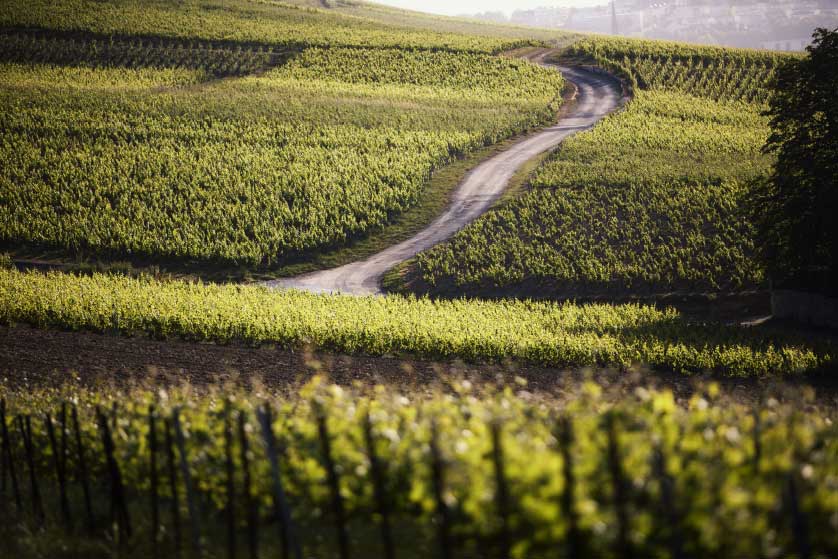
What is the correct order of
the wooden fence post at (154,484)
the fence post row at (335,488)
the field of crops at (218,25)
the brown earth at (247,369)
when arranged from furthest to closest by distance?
the field of crops at (218,25)
the brown earth at (247,369)
the wooden fence post at (154,484)
the fence post row at (335,488)

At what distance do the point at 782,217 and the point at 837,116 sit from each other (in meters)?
4.52

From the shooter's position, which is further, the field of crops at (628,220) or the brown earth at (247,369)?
the field of crops at (628,220)

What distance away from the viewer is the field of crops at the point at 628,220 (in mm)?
40938

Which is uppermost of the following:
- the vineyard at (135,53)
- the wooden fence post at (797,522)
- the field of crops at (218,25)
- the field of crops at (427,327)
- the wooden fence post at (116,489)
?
the field of crops at (218,25)

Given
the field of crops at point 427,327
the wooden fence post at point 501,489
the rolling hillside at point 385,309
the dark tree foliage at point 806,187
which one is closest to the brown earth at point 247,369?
the rolling hillside at point 385,309

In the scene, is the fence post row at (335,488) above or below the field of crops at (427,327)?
above

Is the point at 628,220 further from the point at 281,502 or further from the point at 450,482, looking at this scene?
the point at 450,482

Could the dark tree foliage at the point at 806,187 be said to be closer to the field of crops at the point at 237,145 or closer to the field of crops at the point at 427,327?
the field of crops at the point at 427,327

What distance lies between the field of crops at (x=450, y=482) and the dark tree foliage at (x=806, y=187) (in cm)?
2237

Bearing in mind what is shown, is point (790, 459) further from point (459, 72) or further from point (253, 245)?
point (459, 72)

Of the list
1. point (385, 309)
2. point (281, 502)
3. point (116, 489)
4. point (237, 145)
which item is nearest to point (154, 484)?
point (116, 489)

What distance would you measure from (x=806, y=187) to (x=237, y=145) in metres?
44.9

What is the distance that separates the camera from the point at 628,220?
47.5 metres

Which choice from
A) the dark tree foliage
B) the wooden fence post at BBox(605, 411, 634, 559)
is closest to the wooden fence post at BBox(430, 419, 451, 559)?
the wooden fence post at BBox(605, 411, 634, 559)
